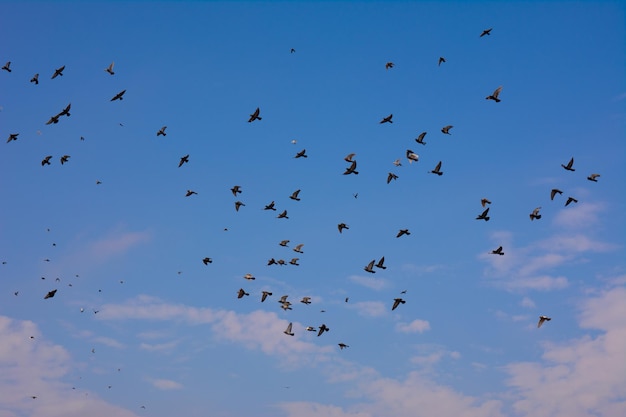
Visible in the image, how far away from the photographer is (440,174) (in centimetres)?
5253

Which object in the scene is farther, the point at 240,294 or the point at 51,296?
the point at 240,294

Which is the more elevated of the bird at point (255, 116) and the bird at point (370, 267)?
the bird at point (255, 116)

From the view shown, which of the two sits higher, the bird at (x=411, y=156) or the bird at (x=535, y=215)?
the bird at (x=411, y=156)

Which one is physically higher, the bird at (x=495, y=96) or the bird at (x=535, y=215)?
the bird at (x=495, y=96)

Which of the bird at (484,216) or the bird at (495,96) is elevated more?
the bird at (495,96)

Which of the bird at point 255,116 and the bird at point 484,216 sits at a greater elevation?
the bird at point 255,116

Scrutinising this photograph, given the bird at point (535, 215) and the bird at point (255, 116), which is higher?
the bird at point (255, 116)

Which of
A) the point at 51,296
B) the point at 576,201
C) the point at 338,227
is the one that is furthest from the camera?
the point at 338,227

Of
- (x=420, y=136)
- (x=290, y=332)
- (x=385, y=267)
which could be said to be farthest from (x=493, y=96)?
(x=290, y=332)

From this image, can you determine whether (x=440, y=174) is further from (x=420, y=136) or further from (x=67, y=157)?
(x=67, y=157)

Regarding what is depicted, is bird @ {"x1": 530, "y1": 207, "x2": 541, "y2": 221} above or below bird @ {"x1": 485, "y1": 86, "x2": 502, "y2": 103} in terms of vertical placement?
below

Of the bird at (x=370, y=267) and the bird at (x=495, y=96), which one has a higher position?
the bird at (x=495, y=96)

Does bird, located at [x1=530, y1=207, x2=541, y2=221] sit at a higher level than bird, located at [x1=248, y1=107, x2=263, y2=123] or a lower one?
lower

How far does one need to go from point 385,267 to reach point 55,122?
29.9 meters
